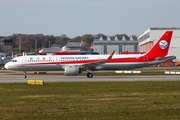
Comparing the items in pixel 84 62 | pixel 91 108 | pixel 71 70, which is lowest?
pixel 91 108

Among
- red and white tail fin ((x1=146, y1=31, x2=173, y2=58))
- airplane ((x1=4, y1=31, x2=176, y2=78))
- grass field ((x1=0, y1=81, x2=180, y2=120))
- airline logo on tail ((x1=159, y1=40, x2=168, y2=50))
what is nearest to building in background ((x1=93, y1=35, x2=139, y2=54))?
airline logo on tail ((x1=159, y1=40, x2=168, y2=50))

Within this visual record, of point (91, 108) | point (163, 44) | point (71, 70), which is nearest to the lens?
point (91, 108)

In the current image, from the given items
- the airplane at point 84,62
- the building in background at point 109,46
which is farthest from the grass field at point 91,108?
the building in background at point 109,46

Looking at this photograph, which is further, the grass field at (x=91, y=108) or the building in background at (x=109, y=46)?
the building in background at (x=109, y=46)

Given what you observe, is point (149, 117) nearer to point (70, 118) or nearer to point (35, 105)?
point (70, 118)

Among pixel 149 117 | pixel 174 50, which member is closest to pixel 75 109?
pixel 149 117

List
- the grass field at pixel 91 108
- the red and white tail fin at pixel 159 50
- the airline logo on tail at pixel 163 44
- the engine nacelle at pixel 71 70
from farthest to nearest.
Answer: the airline logo on tail at pixel 163 44
the red and white tail fin at pixel 159 50
the engine nacelle at pixel 71 70
the grass field at pixel 91 108

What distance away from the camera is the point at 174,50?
11606 cm

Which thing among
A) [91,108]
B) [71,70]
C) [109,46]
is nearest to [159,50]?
[71,70]

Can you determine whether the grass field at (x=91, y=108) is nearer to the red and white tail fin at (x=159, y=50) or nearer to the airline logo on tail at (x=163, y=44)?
the red and white tail fin at (x=159, y=50)

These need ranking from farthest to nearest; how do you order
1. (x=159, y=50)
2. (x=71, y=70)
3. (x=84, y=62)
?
(x=159, y=50) < (x=84, y=62) < (x=71, y=70)

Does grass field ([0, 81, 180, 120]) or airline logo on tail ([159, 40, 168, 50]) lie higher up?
airline logo on tail ([159, 40, 168, 50])

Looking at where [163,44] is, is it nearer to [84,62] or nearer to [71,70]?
[84,62]

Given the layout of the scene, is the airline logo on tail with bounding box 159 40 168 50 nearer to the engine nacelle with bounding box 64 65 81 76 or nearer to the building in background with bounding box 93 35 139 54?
the engine nacelle with bounding box 64 65 81 76
